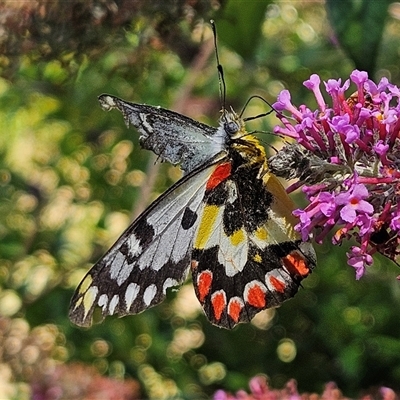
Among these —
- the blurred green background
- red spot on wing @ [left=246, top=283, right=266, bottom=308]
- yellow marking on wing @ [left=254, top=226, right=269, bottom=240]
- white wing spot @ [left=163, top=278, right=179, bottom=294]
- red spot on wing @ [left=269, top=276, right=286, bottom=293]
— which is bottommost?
the blurred green background

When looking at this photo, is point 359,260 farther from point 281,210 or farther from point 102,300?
point 102,300

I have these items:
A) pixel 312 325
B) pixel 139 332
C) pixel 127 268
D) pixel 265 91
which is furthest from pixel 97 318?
pixel 127 268

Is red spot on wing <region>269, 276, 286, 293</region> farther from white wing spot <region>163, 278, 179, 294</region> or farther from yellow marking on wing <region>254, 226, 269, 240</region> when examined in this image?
white wing spot <region>163, 278, 179, 294</region>

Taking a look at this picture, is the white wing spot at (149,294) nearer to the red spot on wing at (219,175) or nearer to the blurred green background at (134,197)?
the red spot on wing at (219,175)

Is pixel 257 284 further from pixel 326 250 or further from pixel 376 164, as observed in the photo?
pixel 326 250

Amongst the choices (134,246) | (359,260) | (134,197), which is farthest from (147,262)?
(134,197)

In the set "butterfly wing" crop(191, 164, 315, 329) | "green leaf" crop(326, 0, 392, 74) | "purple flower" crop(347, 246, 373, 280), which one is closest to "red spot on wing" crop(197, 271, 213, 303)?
"butterfly wing" crop(191, 164, 315, 329)

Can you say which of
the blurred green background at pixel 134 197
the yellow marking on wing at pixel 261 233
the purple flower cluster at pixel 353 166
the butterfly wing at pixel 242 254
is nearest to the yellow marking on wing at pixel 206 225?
the butterfly wing at pixel 242 254

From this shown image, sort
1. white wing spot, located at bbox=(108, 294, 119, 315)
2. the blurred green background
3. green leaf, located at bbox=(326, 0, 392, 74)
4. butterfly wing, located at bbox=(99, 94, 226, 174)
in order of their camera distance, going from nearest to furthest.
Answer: butterfly wing, located at bbox=(99, 94, 226, 174) → white wing spot, located at bbox=(108, 294, 119, 315) → green leaf, located at bbox=(326, 0, 392, 74) → the blurred green background
